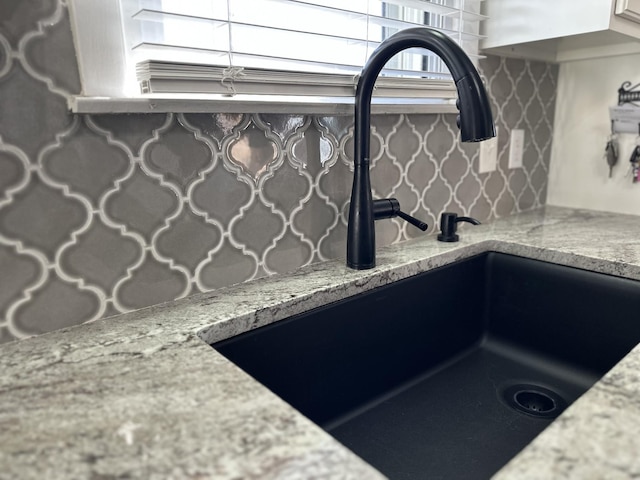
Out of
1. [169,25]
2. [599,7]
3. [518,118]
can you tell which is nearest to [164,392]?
[169,25]

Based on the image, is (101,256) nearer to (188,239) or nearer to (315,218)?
(188,239)

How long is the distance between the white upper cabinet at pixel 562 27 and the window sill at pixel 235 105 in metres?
0.32

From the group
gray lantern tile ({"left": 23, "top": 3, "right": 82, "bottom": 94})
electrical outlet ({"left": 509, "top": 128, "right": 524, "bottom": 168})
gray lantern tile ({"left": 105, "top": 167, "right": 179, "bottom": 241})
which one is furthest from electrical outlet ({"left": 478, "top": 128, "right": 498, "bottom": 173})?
gray lantern tile ({"left": 23, "top": 3, "right": 82, "bottom": 94})

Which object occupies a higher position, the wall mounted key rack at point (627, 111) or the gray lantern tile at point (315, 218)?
the wall mounted key rack at point (627, 111)

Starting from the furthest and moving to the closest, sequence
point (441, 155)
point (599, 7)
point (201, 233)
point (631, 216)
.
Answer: point (631, 216), point (441, 155), point (599, 7), point (201, 233)

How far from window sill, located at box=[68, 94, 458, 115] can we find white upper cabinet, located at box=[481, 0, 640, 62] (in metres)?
0.32

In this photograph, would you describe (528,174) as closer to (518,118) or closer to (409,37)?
(518,118)

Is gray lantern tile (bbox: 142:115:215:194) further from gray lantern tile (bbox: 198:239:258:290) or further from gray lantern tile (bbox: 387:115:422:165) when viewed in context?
gray lantern tile (bbox: 387:115:422:165)

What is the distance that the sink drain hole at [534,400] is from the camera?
0.84 meters

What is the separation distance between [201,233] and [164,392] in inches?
12.5

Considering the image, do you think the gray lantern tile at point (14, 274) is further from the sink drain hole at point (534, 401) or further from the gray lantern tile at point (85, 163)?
the sink drain hole at point (534, 401)

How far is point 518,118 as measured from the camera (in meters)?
1.32

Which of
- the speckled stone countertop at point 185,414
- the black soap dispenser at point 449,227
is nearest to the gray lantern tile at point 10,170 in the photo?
the speckled stone countertop at point 185,414

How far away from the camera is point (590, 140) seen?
1.39m
